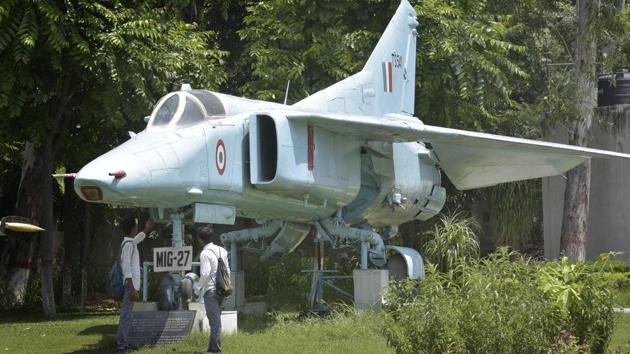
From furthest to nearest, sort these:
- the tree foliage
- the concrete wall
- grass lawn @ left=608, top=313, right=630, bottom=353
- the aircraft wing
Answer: the concrete wall, the tree foliage, the aircraft wing, grass lawn @ left=608, top=313, right=630, bottom=353

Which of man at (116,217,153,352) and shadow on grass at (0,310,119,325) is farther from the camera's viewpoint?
shadow on grass at (0,310,119,325)

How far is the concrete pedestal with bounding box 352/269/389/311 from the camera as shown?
15836 mm

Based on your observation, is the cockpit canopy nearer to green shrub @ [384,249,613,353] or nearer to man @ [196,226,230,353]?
man @ [196,226,230,353]

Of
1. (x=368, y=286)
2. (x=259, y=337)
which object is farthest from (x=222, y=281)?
(x=368, y=286)

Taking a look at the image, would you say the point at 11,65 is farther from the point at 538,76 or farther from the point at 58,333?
the point at 538,76

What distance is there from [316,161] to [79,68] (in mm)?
5365

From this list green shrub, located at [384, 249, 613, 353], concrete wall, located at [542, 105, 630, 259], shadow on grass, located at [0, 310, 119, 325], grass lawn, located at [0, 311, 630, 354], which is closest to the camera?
green shrub, located at [384, 249, 613, 353]

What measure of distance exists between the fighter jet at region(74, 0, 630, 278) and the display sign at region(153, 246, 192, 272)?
27.9 inches

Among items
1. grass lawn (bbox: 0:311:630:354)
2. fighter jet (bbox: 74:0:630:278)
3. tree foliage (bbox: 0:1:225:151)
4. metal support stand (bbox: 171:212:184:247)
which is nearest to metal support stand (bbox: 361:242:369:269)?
fighter jet (bbox: 74:0:630:278)

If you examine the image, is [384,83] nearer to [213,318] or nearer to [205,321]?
[205,321]

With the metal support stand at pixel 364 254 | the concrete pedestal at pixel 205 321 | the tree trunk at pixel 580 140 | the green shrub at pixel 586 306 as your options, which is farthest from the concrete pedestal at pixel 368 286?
the tree trunk at pixel 580 140

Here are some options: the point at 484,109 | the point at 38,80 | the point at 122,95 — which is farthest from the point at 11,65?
the point at 484,109

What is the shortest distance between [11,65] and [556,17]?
18.8 m

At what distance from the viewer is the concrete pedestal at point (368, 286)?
Result: 52.0 ft
